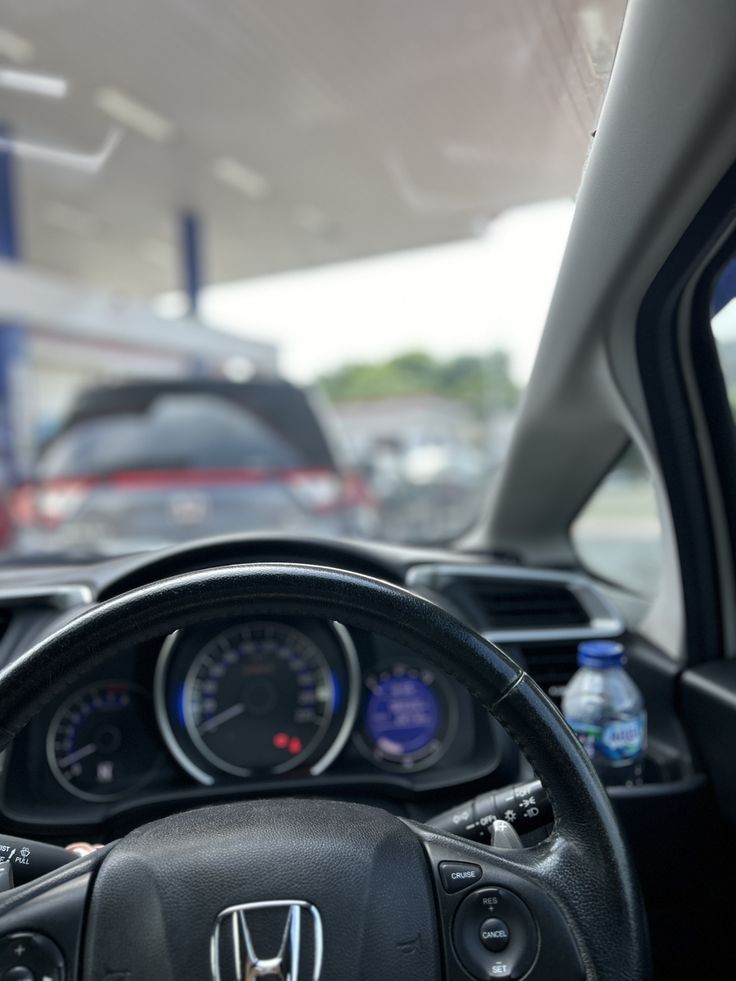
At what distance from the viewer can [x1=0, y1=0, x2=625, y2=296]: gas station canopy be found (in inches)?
79.0

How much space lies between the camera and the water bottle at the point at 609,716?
5.93 ft

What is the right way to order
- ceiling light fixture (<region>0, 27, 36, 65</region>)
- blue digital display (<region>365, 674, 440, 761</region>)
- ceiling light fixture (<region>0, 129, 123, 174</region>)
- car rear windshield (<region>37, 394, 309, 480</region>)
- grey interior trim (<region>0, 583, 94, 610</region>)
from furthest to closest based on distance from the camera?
car rear windshield (<region>37, 394, 309, 480</region>) → ceiling light fixture (<region>0, 27, 36, 65</region>) → ceiling light fixture (<region>0, 129, 123, 174</region>) → blue digital display (<region>365, 674, 440, 761</region>) → grey interior trim (<region>0, 583, 94, 610</region>)

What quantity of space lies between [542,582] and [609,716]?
1.48 feet

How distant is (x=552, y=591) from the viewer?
88.4 inches

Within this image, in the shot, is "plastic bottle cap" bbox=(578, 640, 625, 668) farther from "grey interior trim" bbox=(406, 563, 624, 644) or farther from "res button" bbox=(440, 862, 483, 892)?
"res button" bbox=(440, 862, 483, 892)

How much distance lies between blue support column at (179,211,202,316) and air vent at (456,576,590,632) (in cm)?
1061

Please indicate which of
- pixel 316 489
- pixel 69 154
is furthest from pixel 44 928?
pixel 316 489

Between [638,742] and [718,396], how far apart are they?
2.48 ft

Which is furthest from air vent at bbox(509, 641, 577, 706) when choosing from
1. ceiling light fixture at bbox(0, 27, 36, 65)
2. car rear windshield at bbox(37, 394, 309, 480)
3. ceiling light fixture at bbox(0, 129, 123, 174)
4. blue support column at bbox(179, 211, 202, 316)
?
blue support column at bbox(179, 211, 202, 316)

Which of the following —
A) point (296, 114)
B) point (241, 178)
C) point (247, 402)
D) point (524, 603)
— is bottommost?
point (524, 603)

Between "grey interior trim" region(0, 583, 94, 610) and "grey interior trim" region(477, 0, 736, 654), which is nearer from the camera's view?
"grey interior trim" region(477, 0, 736, 654)

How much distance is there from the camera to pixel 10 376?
36.4ft

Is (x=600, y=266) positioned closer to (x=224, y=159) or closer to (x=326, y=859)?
(x=326, y=859)

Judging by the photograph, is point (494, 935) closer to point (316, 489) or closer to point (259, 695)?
point (259, 695)
